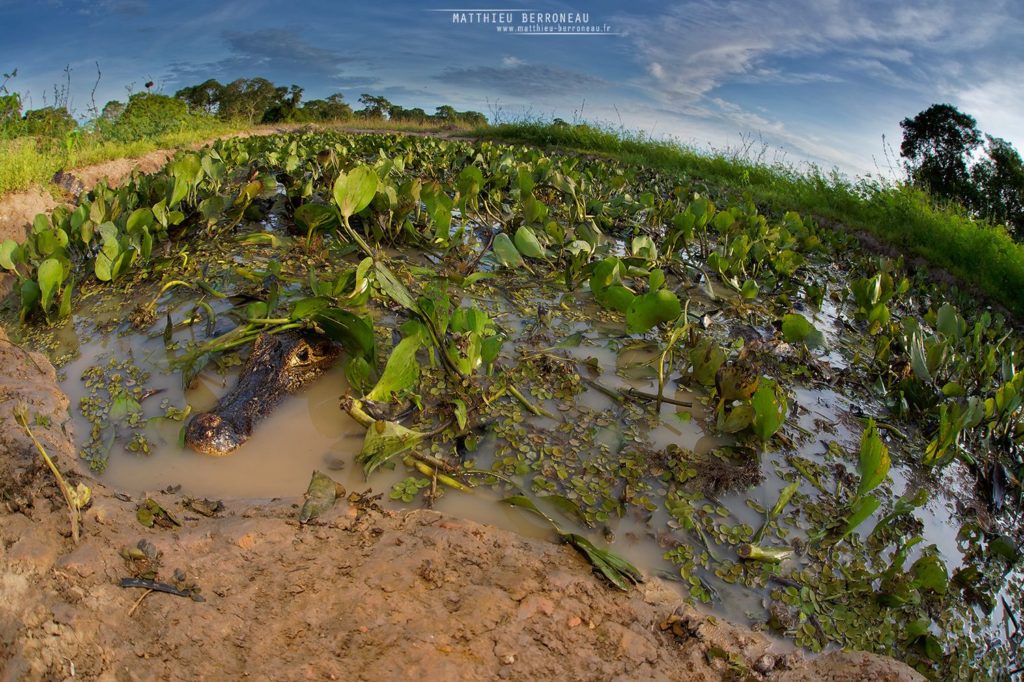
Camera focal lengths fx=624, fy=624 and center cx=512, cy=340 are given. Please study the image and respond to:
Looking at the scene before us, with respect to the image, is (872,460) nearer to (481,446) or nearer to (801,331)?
(801,331)

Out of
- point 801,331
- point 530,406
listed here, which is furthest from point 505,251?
point 801,331

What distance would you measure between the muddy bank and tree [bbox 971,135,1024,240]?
35.9 feet

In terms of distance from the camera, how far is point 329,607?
1.63m

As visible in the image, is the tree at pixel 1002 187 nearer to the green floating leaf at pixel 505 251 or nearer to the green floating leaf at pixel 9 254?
the green floating leaf at pixel 505 251

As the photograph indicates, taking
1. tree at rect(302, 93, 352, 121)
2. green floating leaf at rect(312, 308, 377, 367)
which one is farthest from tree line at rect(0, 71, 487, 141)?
green floating leaf at rect(312, 308, 377, 367)

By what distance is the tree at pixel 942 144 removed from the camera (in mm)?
12648

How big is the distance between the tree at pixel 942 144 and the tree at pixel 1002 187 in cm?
102

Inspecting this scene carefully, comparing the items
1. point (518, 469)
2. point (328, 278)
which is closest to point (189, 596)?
point (518, 469)

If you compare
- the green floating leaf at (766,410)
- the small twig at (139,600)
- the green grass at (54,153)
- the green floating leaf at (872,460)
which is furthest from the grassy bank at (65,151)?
the green floating leaf at (872,460)

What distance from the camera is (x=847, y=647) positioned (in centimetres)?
192

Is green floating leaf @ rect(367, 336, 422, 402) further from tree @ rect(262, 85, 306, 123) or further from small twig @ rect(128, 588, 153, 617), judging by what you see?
tree @ rect(262, 85, 306, 123)

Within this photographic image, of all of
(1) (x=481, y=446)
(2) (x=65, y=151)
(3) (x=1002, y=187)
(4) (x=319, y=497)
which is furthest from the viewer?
(3) (x=1002, y=187)

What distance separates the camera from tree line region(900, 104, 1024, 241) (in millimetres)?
10328

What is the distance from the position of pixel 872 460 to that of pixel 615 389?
1.17 m
